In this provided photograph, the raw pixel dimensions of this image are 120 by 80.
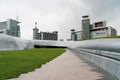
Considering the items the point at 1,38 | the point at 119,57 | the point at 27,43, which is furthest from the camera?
the point at 27,43

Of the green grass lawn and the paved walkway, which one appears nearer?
the paved walkway

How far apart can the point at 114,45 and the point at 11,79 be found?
15.0 metres

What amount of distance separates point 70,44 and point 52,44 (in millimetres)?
13623

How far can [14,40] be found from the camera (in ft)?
387

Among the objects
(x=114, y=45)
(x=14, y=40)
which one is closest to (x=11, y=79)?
(x=114, y=45)

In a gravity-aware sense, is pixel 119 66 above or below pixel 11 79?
above

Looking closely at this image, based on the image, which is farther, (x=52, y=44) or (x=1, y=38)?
(x=52, y=44)

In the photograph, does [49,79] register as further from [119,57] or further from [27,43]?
[27,43]

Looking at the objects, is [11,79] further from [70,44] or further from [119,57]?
[70,44]

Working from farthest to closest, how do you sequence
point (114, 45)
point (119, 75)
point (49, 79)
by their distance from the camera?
point (114, 45) → point (49, 79) → point (119, 75)

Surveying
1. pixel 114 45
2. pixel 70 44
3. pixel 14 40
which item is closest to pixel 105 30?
pixel 70 44

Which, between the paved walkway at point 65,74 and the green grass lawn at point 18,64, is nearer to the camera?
the paved walkway at point 65,74

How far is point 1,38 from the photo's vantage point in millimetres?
106688

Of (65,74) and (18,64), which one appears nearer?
(65,74)
